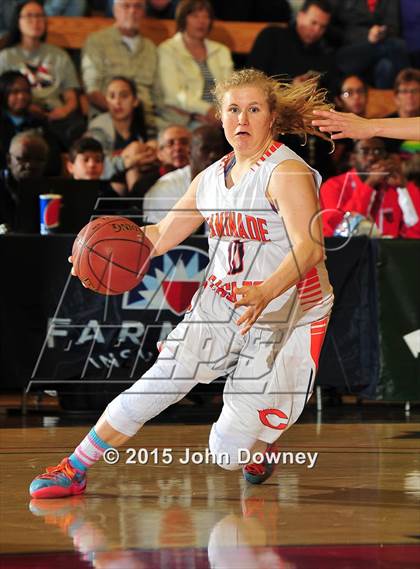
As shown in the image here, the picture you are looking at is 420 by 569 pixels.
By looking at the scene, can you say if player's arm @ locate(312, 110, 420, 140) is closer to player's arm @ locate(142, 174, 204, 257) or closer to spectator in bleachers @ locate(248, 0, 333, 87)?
player's arm @ locate(142, 174, 204, 257)

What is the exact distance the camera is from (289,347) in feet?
17.0

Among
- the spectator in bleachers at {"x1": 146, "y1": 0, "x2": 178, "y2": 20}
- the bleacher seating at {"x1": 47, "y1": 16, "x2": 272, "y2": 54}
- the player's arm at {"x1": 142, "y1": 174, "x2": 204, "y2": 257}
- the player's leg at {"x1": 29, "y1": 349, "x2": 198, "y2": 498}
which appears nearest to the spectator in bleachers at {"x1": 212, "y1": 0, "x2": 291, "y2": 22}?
the bleacher seating at {"x1": 47, "y1": 16, "x2": 272, "y2": 54}

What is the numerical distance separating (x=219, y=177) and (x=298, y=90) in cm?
55

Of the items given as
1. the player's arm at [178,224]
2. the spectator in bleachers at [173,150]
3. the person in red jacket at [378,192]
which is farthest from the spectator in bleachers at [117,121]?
the player's arm at [178,224]

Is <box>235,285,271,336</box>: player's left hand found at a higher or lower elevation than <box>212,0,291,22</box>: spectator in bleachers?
lower

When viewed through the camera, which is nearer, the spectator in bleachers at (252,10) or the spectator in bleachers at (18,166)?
the spectator in bleachers at (18,166)

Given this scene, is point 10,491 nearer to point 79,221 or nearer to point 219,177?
point 219,177

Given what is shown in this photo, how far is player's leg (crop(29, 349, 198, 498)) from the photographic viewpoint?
16.1 feet

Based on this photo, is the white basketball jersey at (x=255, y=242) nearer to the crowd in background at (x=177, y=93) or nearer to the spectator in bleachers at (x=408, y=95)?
the crowd in background at (x=177, y=93)

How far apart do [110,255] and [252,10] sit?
715 cm

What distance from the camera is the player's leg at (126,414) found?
16.1 ft

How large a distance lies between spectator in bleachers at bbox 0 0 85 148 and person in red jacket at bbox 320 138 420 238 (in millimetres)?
2570

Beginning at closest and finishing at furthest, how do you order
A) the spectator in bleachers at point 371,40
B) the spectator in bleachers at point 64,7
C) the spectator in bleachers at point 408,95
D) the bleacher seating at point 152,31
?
the spectator in bleachers at point 408,95 < the bleacher seating at point 152,31 < the spectator in bleachers at point 64,7 < the spectator in bleachers at point 371,40

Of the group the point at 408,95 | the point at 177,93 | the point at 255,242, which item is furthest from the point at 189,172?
the point at 255,242
